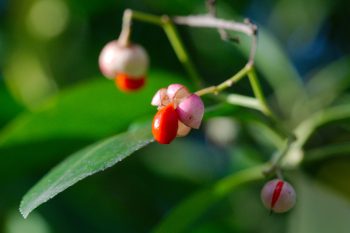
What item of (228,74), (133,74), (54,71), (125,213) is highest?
(133,74)

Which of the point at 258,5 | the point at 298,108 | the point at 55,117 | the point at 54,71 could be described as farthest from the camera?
the point at 258,5

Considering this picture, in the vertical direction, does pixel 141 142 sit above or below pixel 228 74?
above

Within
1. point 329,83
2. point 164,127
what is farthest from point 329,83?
point 164,127

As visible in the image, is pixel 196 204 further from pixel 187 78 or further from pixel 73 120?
pixel 187 78

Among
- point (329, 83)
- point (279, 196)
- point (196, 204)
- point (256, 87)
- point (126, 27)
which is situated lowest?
point (329, 83)

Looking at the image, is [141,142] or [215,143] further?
[215,143]

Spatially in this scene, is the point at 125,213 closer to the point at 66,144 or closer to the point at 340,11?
the point at 66,144

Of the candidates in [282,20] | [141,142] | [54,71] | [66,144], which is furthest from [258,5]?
[141,142]
